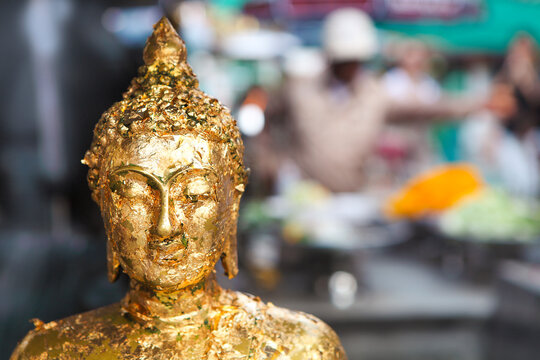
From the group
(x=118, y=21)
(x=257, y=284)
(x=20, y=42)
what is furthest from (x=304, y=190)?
(x=20, y=42)

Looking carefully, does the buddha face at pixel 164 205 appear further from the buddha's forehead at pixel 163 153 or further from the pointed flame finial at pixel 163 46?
the pointed flame finial at pixel 163 46

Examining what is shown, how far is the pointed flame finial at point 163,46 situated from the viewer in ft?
2.30

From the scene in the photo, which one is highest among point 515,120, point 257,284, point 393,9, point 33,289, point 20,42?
point 393,9

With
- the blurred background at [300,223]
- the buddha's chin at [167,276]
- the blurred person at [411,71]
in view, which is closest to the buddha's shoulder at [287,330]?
the buddha's chin at [167,276]

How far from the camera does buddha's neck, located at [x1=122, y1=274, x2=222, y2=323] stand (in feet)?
2.20

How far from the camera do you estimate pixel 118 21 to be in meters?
2.12

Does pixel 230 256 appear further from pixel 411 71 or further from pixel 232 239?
pixel 411 71

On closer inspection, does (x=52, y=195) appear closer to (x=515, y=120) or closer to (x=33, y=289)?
(x=33, y=289)

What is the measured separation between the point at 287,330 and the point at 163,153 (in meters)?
0.29

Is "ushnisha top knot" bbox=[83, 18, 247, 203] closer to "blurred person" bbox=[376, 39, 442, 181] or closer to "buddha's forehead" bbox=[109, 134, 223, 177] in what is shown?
"buddha's forehead" bbox=[109, 134, 223, 177]

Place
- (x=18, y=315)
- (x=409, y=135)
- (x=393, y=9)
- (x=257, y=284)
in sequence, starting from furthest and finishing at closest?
(x=409, y=135) → (x=393, y=9) → (x=257, y=284) → (x=18, y=315)

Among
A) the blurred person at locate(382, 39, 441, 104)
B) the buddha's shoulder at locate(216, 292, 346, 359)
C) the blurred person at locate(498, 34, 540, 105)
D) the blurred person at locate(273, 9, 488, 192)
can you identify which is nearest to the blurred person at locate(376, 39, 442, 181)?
the blurred person at locate(382, 39, 441, 104)

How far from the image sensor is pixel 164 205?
61 cm

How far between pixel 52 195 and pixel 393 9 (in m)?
3.92
